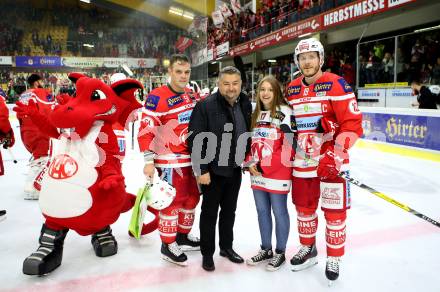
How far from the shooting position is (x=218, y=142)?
86.3 inches

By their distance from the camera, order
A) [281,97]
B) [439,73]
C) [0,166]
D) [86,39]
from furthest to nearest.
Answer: [86,39], [439,73], [0,166], [281,97]

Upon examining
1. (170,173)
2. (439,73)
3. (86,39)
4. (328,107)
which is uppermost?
(86,39)

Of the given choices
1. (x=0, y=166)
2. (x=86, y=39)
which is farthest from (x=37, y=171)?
(x=86, y=39)

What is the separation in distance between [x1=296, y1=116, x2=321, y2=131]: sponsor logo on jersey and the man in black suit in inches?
12.3

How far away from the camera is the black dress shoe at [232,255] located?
8.05 ft

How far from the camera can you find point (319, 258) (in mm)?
2545

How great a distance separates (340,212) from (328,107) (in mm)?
608

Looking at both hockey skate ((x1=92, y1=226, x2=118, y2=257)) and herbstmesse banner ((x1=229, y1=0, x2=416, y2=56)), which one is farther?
herbstmesse banner ((x1=229, y1=0, x2=416, y2=56))

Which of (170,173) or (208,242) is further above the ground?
(170,173)

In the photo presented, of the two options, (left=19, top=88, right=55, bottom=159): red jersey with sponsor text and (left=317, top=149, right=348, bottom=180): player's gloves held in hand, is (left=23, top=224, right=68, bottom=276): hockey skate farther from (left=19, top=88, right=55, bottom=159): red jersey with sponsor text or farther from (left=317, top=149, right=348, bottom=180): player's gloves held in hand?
(left=19, top=88, right=55, bottom=159): red jersey with sponsor text

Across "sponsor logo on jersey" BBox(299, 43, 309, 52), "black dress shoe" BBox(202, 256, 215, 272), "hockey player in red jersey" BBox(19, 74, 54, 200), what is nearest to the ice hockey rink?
"black dress shoe" BBox(202, 256, 215, 272)

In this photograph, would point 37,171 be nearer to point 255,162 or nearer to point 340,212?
point 255,162

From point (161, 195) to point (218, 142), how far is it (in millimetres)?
495

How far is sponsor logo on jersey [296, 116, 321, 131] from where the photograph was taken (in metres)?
2.18
